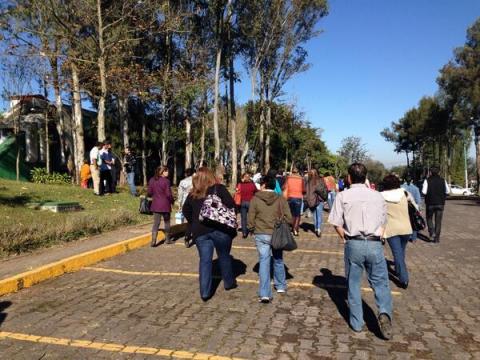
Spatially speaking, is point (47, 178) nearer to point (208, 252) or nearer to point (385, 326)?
point (208, 252)

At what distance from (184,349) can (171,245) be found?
19.6 feet

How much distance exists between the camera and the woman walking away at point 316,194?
37.5ft

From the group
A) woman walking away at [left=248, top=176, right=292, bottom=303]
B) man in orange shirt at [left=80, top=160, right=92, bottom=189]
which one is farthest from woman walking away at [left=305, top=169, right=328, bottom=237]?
man in orange shirt at [left=80, top=160, right=92, bottom=189]

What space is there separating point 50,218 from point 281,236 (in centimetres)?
702

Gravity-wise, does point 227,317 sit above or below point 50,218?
below

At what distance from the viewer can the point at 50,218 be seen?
10742mm

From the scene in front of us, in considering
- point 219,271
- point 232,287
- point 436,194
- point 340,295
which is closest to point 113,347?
point 232,287

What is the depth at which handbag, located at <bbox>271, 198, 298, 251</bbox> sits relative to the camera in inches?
227

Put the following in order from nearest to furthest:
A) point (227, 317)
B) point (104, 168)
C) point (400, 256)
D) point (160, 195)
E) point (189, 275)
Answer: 1. point (227, 317)
2. point (400, 256)
3. point (189, 275)
4. point (160, 195)
5. point (104, 168)

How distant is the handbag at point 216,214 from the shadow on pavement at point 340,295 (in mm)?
1656

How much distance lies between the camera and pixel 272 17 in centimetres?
3023

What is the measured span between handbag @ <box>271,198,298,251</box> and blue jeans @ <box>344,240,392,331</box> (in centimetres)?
114

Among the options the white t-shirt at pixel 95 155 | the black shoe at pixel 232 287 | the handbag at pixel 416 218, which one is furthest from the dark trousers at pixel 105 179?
the handbag at pixel 416 218

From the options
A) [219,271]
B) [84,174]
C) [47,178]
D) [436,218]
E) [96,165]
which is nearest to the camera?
[219,271]
